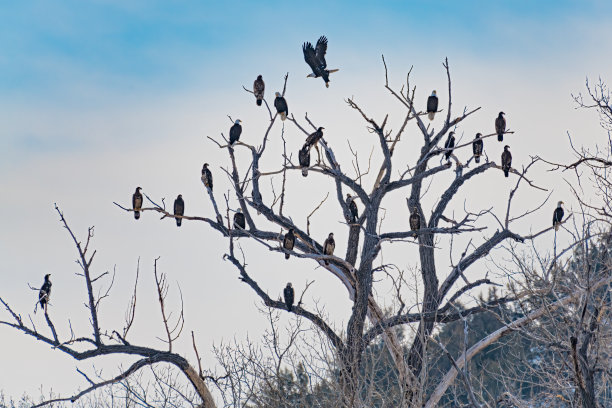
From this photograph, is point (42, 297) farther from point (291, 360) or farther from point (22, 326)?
point (291, 360)

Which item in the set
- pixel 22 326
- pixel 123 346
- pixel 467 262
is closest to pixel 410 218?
pixel 467 262

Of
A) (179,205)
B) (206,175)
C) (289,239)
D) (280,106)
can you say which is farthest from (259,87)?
(289,239)

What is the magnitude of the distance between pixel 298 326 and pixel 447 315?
2.77m

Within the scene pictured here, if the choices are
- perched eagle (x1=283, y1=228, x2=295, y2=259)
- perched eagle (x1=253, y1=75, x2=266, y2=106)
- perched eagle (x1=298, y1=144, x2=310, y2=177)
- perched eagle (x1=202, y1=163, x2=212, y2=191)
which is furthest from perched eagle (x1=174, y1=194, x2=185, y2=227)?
perched eagle (x1=283, y1=228, x2=295, y2=259)

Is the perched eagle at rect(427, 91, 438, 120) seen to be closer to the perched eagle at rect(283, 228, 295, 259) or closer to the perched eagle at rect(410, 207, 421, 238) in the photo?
the perched eagle at rect(410, 207, 421, 238)

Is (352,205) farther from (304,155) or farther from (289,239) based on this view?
(289,239)

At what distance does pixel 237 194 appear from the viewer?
13445mm

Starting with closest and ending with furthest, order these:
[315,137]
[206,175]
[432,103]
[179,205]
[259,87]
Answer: [315,137]
[206,175]
[259,87]
[179,205]
[432,103]

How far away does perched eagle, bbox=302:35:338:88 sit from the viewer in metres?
16.1

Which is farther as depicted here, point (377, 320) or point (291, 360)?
point (377, 320)

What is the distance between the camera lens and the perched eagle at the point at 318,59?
16062 mm

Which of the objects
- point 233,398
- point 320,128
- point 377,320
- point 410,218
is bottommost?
point 233,398

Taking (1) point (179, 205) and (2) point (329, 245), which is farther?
(1) point (179, 205)

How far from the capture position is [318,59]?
1628 centimetres
